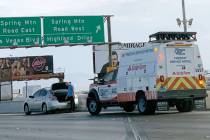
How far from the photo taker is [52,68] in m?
87.6

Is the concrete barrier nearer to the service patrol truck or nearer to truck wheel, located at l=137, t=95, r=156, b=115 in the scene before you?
the service patrol truck

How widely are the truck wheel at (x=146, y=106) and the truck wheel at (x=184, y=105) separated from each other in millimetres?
1533

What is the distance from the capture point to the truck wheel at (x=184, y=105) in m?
25.1

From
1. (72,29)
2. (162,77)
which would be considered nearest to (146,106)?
(162,77)

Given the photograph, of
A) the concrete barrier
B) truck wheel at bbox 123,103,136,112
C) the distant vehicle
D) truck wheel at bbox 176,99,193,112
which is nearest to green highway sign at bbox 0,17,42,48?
the concrete barrier

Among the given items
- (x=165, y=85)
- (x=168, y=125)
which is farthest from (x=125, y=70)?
→ (x=168, y=125)

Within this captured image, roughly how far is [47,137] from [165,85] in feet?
28.6

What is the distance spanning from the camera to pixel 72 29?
129 feet

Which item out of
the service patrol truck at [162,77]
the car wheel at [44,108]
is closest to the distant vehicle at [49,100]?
the car wheel at [44,108]

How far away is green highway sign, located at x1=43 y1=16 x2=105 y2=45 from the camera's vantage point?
39.2m

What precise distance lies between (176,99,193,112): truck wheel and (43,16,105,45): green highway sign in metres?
14.8

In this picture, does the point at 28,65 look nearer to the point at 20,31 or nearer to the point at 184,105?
the point at 20,31

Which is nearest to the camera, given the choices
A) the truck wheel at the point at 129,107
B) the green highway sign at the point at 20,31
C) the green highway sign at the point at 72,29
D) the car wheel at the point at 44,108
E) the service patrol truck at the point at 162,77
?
the service patrol truck at the point at 162,77

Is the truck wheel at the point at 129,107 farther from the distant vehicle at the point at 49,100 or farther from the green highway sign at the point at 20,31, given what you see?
the green highway sign at the point at 20,31
